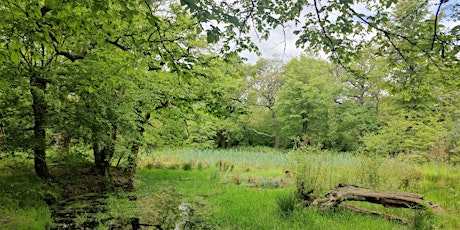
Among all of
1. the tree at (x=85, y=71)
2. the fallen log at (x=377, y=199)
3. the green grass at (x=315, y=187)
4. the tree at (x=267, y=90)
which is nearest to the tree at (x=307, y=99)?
the tree at (x=267, y=90)

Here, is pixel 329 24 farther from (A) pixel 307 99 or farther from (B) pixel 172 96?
(A) pixel 307 99

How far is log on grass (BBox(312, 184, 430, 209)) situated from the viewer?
451 centimetres

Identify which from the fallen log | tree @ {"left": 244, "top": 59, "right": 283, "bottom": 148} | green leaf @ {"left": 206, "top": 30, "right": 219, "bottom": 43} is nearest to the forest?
green leaf @ {"left": 206, "top": 30, "right": 219, "bottom": 43}

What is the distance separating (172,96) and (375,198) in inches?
147

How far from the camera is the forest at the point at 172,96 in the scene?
314 centimetres

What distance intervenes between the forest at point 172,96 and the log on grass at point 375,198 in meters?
0.20

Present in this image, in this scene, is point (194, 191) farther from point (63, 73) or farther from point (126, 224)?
point (63, 73)

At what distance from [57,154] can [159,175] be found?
3.58 m

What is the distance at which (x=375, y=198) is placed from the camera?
464 centimetres

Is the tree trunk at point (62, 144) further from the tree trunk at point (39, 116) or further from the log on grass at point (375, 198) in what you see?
the log on grass at point (375, 198)

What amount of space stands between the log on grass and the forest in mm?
201

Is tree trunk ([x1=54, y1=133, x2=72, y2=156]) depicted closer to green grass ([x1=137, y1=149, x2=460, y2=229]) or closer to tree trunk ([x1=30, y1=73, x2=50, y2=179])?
tree trunk ([x1=30, y1=73, x2=50, y2=179])

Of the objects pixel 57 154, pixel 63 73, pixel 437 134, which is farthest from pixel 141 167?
pixel 437 134

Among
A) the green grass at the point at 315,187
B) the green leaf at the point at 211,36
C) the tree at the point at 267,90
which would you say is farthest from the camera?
the tree at the point at 267,90
